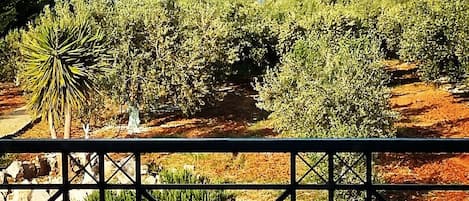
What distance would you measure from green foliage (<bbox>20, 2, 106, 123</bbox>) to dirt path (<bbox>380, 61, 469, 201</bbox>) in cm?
245

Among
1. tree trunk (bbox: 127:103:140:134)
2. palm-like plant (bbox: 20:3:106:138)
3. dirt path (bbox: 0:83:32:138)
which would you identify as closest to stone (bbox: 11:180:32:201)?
palm-like plant (bbox: 20:3:106:138)

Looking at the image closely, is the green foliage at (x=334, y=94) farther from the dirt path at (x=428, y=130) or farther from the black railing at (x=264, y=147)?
the black railing at (x=264, y=147)

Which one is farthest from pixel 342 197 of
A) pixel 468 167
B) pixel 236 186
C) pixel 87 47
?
pixel 236 186

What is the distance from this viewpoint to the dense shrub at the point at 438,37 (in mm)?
5816

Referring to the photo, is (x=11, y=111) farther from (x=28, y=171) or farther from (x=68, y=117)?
(x=28, y=171)

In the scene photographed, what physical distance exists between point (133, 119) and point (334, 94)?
83.3 inches

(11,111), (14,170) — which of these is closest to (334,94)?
(14,170)

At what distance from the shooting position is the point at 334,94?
479 centimetres

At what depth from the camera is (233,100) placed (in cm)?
711

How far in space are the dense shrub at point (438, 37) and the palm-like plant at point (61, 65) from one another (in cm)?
296

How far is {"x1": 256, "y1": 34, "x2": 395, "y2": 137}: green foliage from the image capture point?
471cm

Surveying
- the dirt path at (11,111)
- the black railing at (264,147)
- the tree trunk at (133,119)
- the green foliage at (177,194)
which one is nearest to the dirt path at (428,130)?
the green foliage at (177,194)

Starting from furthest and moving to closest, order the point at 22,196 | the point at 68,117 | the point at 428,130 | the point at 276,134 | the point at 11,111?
the point at 11,111
the point at 428,130
the point at 276,134
the point at 68,117
the point at 22,196

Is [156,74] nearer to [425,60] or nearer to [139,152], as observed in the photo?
[425,60]
